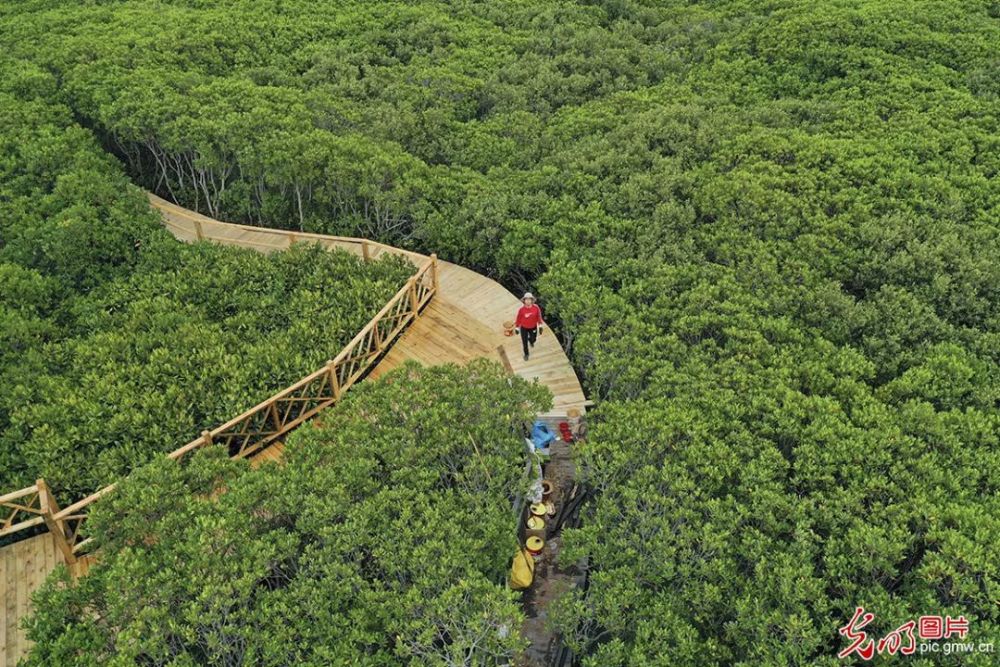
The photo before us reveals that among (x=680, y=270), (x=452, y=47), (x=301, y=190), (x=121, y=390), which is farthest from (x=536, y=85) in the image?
(x=121, y=390)

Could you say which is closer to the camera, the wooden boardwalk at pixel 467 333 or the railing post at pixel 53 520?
the railing post at pixel 53 520

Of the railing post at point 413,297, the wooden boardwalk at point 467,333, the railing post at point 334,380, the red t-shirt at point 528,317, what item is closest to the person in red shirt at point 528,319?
the red t-shirt at point 528,317

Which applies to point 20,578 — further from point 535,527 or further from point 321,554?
point 535,527

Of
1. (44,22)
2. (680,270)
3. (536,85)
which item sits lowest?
(680,270)

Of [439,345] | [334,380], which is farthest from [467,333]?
[334,380]

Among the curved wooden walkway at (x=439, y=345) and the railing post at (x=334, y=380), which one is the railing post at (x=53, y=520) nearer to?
the curved wooden walkway at (x=439, y=345)

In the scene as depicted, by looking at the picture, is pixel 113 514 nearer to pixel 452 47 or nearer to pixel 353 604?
pixel 353 604
